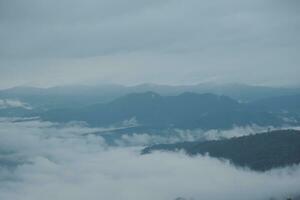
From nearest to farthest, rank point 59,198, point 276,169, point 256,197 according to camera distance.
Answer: point 256,197
point 276,169
point 59,198

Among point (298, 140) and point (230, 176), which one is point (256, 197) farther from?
point (298, 140)

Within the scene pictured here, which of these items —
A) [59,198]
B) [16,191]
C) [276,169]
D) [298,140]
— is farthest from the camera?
[16,191]

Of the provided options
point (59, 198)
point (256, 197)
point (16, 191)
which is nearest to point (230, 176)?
point (256, 197)

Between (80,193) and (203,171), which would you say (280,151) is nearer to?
(203,171)

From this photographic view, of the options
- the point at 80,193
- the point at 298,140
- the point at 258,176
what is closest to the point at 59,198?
the point at 80,193

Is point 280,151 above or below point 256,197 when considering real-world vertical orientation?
above

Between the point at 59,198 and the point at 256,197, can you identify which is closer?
the point at 256,197
